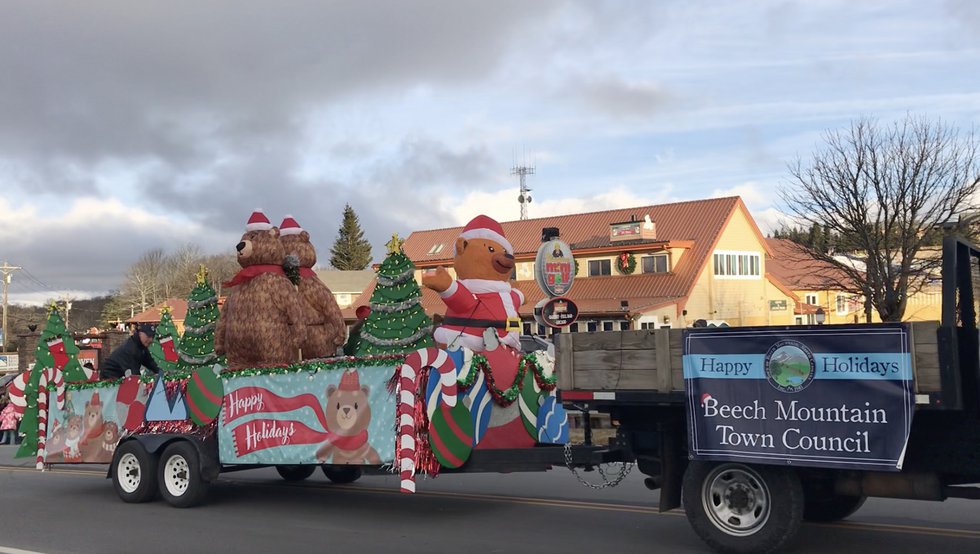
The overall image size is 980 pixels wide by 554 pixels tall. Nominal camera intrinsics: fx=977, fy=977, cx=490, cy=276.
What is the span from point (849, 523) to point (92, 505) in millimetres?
8544

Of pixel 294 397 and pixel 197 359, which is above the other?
pixel 197 359

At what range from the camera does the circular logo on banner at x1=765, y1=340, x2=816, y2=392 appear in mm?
7320

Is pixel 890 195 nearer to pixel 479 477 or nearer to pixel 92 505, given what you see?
pixel 479 477

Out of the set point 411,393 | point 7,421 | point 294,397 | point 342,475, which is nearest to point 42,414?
point 342,475

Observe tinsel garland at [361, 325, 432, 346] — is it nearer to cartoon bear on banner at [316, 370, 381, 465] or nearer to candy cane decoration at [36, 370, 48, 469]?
cartoon bear on banner at [316, 370, 381, 465]

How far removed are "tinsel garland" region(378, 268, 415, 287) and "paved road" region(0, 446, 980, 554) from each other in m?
3.01

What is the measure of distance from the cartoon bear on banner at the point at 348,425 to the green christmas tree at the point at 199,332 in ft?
16.7

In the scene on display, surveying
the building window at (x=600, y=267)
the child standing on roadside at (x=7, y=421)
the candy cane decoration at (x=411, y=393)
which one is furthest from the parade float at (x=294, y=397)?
the building window at (x=600, y=267)

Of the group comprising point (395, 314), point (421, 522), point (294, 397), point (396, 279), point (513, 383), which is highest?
point (396, 279)

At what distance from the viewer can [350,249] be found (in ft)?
319

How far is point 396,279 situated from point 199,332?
10.8 feet

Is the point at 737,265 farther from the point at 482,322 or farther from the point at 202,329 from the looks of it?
the point at 482,322

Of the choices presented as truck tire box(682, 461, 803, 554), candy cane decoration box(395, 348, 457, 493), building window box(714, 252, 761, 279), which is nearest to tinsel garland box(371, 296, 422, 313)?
candy cane decoration box(395, 348, 457, 493)

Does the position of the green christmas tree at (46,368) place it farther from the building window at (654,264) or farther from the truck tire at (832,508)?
the building window at (654,264)
